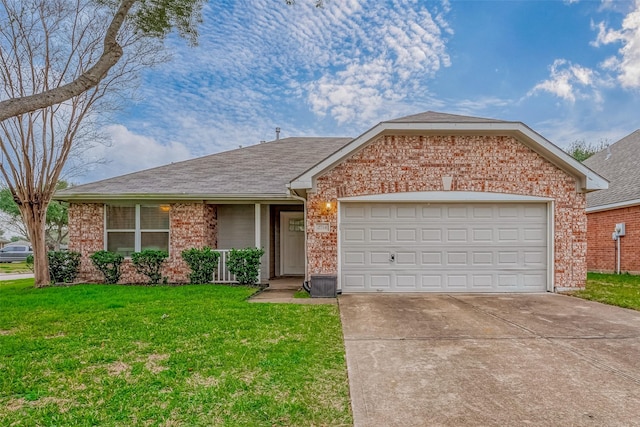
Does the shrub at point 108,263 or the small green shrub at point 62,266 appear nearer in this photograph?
the shrub at point 108,263

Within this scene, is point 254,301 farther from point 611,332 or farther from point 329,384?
point 611,332

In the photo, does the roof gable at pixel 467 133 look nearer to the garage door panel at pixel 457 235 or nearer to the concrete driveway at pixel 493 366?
the garage door panel at pixel 457 235

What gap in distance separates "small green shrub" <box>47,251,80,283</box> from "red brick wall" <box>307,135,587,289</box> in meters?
7.12

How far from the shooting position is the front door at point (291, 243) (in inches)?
493

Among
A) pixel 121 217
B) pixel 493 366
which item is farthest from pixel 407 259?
pixel 121 217

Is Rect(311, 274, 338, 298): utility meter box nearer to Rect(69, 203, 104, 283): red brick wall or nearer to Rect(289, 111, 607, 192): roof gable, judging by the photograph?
Rect(289, 111, 607, 192): roof gable

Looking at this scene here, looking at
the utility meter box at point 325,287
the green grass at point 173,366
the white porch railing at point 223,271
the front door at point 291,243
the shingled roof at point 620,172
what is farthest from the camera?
the shingled roof at point 620,172

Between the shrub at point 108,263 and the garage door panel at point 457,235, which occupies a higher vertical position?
the garage door panel at point 457,235

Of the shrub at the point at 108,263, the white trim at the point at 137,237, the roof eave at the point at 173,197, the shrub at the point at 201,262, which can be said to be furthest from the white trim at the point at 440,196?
the shrub at the point at 108,263

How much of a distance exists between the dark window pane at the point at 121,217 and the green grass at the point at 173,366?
4.04 metres

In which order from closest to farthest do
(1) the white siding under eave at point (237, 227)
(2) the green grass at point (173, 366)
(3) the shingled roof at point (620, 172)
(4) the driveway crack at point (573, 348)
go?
(2) the green grass at point (173, 366) < (4) the driveway crack at point (573, 348) < (1) the white siding under eave at point (237, 227) < (3) the shingled roof at point (620, 172)

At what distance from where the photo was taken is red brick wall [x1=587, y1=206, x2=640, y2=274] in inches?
496

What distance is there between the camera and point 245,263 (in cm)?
995

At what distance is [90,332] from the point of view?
532 centimetres
